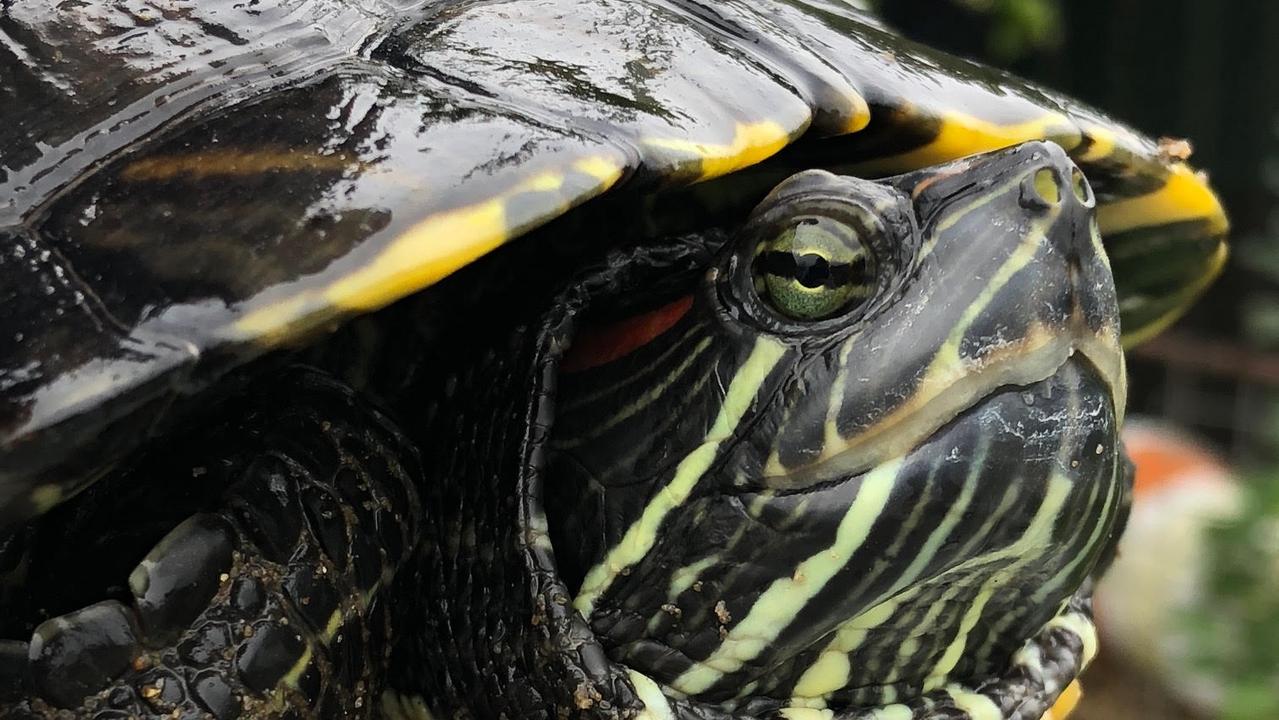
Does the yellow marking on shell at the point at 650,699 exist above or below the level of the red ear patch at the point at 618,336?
below

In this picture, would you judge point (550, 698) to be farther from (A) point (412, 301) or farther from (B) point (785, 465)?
(A) point (412, 301)

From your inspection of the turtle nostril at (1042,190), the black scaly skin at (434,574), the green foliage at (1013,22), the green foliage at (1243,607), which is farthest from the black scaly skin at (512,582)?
the green foliage at (1013,22)

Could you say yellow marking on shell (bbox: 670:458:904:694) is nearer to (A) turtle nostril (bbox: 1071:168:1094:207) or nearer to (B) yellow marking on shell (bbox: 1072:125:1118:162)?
(A) turtle nostril (bbox: 1071:168:1094:207)

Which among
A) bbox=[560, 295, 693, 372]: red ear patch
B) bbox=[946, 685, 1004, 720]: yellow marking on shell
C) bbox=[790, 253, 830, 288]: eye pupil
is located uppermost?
bbox=[790, 253, 830, 288]: eye pupil

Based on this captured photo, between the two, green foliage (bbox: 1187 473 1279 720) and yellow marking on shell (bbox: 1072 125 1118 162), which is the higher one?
yellow marking on shell (bbox: 1072 125 1118 162)

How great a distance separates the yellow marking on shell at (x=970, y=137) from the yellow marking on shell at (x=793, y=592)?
0.30 metres

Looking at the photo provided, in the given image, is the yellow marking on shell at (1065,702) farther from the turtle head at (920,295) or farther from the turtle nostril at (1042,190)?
the turtle nostril at (1042,190)

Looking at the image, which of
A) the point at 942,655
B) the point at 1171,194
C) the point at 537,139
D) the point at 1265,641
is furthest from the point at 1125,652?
the point at 537,139

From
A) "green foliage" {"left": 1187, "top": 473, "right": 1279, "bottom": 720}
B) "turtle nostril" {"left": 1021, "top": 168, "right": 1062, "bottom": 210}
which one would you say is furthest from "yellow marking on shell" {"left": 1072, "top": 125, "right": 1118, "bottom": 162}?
"green foliage" {"left": 1187, "top": 473, "right": 1279, "bottom": 720}

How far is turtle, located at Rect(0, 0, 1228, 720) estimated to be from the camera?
67cm

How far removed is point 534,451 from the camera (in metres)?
0.85

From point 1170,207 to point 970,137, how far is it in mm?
380

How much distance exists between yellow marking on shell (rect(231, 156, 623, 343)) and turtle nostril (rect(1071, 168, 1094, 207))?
310 mm

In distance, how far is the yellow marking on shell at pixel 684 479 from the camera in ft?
2.52
